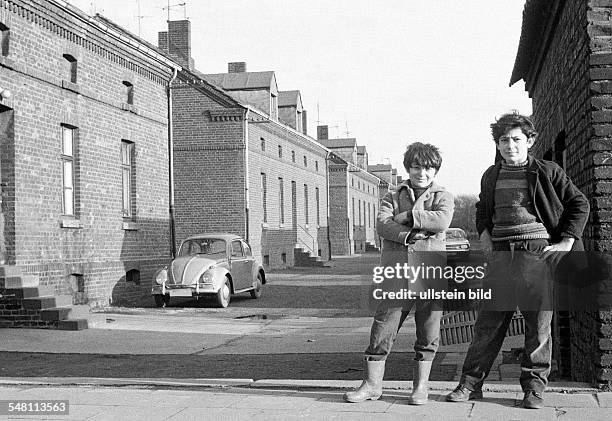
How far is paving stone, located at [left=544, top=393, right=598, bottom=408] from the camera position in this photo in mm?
5695

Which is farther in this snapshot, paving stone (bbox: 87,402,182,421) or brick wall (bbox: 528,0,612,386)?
brick wall (bbox: 528,0,612,386)

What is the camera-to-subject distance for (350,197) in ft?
189

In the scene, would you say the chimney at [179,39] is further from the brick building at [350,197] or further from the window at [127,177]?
the brick building at [350,197]

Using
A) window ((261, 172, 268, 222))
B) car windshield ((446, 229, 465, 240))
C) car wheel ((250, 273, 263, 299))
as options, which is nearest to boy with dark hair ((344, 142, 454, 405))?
car wheel ((250, 273, 263, 299))

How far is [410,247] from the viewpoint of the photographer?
233 inches

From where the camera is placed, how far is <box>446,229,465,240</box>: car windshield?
39688mm

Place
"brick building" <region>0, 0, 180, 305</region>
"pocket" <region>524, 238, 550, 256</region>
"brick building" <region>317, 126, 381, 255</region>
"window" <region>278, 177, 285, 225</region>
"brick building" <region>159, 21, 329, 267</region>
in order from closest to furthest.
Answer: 1. "pocket" <region>524, 238, 550, 256</region>
2. "brick building" <region>0, 0, 180, 305</region>
3. "brick building" <region>159, 21, 329, 267</region>
4. "window" <region>278, 177, 285, 225</region>
5. "brick building" <region>317, 126, 381, 255</region>

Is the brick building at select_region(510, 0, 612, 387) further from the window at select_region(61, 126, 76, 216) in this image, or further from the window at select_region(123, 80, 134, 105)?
the window at select_region(123, 80, 134, 105)

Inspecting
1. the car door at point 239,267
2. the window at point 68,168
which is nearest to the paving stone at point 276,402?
the window at point 68,168

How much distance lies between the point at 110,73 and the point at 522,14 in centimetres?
1207

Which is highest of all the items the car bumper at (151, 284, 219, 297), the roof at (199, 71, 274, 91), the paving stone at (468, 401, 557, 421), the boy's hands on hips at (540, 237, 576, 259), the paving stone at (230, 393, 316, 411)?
the roof at (199, 71, 274, 91)

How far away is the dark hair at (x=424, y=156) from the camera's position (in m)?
5.93

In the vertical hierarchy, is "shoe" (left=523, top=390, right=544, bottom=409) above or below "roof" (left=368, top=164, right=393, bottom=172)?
below

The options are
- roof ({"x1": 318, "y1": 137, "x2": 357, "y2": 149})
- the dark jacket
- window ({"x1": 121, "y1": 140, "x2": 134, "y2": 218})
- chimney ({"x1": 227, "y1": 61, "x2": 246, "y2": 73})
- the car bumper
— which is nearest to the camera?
the dark jacket
